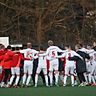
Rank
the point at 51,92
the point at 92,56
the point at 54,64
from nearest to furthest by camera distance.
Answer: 1. the point at 51,92
2. the point at 54,64
3. the point at 92,56

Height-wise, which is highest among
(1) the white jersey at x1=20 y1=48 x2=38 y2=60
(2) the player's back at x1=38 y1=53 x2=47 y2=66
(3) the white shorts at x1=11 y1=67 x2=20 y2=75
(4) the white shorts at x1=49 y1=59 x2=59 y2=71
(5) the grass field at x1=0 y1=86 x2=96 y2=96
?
(1) the white jersey at x1=20 y1=48 x2=38 y2=60

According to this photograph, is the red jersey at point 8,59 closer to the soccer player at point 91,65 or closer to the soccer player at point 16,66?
the soccer player at point 16,66

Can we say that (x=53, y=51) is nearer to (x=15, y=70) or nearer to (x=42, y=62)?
(x=42, y=62)

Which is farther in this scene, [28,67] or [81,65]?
[81,65]

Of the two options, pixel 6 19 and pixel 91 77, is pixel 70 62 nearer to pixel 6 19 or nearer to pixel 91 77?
pixel 91 77

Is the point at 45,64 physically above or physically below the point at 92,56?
below

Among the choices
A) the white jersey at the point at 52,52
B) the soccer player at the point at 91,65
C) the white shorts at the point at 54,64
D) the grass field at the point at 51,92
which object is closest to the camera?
the grass field at the point at 51,92

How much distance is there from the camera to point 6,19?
155 feet

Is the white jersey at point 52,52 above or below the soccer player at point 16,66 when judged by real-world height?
above

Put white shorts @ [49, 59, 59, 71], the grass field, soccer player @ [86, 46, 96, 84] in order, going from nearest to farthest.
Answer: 1. the grass field
2. white shorts @ [49, 59, 59, 71]
3. soccer player @ [86, 46, 96, 84]

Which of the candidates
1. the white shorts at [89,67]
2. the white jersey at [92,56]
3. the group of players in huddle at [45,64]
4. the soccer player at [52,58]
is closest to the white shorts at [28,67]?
the group of players in huddle at [45,64]

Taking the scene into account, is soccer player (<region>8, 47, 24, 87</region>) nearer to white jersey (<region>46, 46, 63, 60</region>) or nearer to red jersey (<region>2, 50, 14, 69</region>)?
red jersey (<region>2, 50, 14, 69</region>)

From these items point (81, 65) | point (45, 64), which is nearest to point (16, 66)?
point (45, 64)

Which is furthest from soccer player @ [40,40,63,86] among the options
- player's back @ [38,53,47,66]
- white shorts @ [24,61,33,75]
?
white shorts @ [24,61,33,75]
